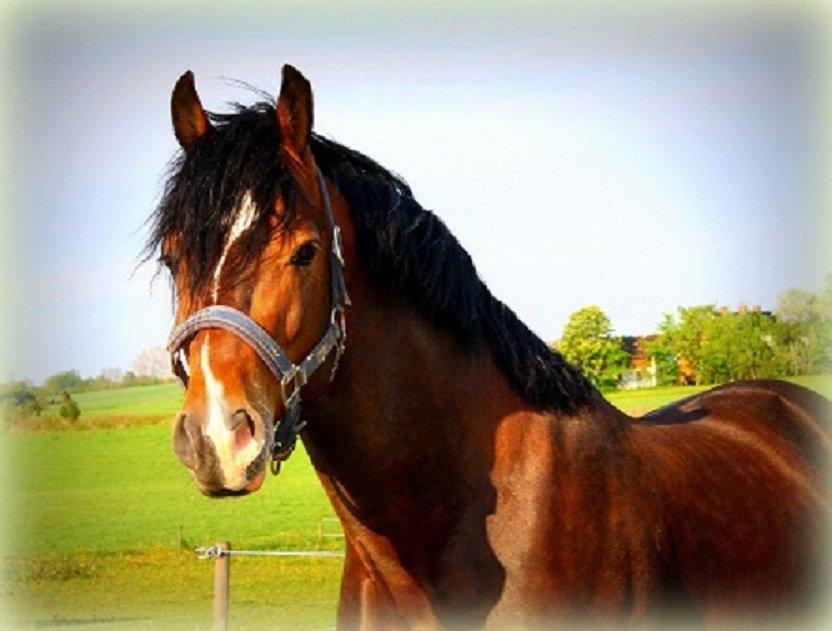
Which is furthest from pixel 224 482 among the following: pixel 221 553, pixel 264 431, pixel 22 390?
pixel 22 390

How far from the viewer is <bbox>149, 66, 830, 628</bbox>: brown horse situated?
11.0 feet

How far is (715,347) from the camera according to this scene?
1480 cm

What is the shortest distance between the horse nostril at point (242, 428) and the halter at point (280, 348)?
0.22 feet

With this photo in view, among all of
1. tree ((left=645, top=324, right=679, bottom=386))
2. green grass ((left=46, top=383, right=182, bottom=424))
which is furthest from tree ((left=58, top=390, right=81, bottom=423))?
tree ((left=645, top=324, right=679, bottom=386))

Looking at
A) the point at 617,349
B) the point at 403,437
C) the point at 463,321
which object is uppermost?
the point at 463,321

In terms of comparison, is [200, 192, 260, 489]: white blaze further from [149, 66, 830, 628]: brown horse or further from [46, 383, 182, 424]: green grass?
[46, 383, 182, 424]: green grass

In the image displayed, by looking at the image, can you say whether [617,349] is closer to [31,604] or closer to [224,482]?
[224,482]

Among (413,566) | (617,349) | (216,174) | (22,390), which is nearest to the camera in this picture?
(216,174)

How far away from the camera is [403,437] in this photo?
3.75 metres

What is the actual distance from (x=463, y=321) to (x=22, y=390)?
69.4 feet

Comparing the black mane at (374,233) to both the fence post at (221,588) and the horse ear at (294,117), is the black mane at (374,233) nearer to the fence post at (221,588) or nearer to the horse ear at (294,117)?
the horse ear at (294,117)

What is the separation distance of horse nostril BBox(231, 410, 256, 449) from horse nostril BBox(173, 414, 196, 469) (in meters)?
0.13

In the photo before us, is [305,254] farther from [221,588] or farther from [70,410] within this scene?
[70,410]

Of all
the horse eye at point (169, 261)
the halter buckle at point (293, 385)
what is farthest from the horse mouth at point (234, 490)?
the horse eye at point (169, 261)
